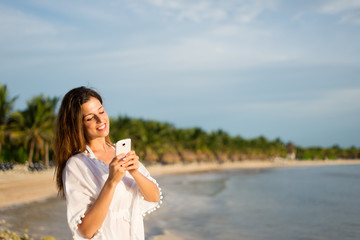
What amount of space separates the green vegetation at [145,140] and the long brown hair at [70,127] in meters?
0.71

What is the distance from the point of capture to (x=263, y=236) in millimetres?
11422

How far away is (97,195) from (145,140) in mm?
45451

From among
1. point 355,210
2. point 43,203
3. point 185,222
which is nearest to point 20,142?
point 43,203

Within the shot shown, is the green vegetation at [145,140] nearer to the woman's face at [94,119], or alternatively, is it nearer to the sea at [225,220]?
the woman's face at [94,119]

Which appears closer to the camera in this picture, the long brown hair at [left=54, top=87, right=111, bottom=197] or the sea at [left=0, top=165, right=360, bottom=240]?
the long brown hair at [left=54, top=87, right=111, bottom=197]

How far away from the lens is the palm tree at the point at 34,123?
31078 millimetres

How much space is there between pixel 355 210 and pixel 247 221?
775cm

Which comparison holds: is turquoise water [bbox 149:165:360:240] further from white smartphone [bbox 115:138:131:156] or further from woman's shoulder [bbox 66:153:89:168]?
white smartphone [bbox 115:138:131:156]

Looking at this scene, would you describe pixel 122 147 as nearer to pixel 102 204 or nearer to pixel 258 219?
pixel 102 204

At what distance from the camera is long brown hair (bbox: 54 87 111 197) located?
171cm

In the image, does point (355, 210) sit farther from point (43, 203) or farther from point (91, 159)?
point (91, 159)

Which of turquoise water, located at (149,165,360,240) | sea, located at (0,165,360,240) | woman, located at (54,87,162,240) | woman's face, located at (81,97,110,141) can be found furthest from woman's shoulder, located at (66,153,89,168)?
turquoise water, located at (149,165,360,240)

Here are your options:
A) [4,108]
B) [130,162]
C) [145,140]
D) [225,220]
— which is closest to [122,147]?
[130,162]

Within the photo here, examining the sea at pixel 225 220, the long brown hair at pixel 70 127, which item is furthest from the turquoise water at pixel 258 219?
the long brown hair at pixel 70 127
